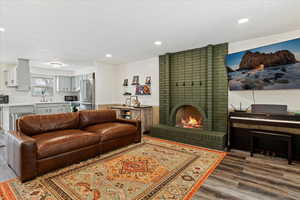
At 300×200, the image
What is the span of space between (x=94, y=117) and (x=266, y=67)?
3.87 meters

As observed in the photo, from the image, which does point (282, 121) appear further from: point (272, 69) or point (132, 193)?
point (132, 193)

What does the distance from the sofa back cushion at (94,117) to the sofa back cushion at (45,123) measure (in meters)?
0.10

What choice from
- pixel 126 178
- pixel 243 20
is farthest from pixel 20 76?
pixel 243 20

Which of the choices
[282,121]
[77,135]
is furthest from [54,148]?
[282,121]

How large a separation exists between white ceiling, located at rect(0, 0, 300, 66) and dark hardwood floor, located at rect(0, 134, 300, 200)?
2490mm

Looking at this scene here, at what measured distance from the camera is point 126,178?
7.04 ft

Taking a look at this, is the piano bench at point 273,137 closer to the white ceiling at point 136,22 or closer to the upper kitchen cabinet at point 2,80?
the white ceiling at point 136,22

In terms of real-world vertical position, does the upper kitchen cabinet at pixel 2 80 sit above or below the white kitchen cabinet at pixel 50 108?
above

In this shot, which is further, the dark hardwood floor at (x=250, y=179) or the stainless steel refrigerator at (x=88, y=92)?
the stainless steel refrigerator at (x=88, y=92)

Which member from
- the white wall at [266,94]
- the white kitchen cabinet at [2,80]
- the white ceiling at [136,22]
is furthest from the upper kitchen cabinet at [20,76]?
the white wall at [266,94]

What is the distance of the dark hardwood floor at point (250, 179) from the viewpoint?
180 centimetres

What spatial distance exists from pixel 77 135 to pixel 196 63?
3348mm

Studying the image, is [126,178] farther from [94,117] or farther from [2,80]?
[2,80]

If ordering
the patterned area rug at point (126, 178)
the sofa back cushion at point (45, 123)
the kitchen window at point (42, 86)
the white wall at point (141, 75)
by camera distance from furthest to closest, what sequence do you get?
the kitchen window at point (42, 86) → the white wall at point (141, 75) → the sofa back cushion at point (45, 123) → the patterned area rug at point (126, 178)
